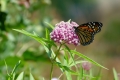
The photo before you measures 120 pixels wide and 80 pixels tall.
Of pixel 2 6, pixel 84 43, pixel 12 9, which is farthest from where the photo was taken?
pixel 12 9

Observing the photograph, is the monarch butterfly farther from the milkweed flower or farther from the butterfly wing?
A: the milkweed flower

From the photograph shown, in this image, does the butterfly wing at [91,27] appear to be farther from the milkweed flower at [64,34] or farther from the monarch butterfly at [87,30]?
the milkweed flower at [64,34]

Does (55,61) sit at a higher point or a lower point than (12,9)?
lower

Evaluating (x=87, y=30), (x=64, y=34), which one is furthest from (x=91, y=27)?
(x=64, y=34)

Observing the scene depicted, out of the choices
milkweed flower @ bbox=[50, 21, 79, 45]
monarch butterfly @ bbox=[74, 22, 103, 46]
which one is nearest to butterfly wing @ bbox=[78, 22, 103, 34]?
monarch butterfly @ bbox=[74, 22, 103, 46]

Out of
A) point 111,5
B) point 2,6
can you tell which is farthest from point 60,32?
point 111,5

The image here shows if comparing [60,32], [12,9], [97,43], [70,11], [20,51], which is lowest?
[60,32]

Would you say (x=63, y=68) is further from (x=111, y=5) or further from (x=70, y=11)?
(x=111, y=5)

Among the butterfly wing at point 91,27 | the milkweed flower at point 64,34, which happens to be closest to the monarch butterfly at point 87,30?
the butterfly wing at point 91,27

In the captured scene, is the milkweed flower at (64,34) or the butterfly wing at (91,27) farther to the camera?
the butterfly wing at (91,27)
